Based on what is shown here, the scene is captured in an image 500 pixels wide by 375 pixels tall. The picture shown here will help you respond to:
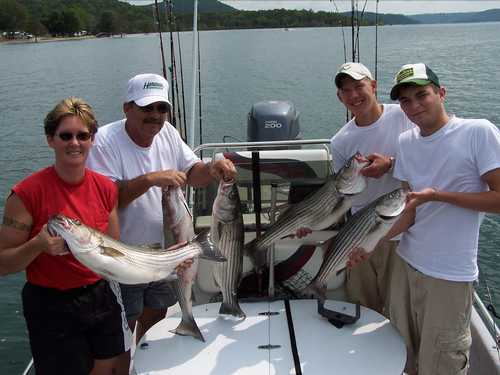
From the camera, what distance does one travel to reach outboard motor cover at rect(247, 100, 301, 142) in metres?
6.27

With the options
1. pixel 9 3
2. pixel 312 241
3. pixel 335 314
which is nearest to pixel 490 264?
pixel 312 241

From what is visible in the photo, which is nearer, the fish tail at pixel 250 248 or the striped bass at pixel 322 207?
the striped bass at pixel 322 207

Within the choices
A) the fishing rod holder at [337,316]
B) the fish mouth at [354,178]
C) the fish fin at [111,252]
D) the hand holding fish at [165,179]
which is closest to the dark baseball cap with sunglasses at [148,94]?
the hand holding fish at [165,179]

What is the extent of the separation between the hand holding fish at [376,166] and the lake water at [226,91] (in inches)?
200

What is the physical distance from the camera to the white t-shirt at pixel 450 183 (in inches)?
110

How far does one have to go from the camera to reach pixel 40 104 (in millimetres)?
22719

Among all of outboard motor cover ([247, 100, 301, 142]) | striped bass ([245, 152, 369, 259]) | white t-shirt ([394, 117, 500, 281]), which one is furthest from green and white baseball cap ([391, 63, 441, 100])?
outboard motor cover ([247, 100, 301, 142])

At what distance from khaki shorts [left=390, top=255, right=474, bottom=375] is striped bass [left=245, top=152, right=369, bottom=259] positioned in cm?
58

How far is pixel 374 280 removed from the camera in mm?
3766

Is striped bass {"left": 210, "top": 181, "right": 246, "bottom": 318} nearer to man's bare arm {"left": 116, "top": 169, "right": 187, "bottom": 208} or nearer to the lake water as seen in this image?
man's bare arm {"left": 116, "top": 169, "right": 187, "bottom": 208}

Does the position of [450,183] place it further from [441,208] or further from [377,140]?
[377,140]

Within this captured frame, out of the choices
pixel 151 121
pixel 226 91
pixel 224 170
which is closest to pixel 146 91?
pixel 151 121

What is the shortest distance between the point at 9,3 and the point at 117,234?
92516 mm

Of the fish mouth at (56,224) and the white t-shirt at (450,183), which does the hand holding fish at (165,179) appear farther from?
the white t-shirt at (450,183)
